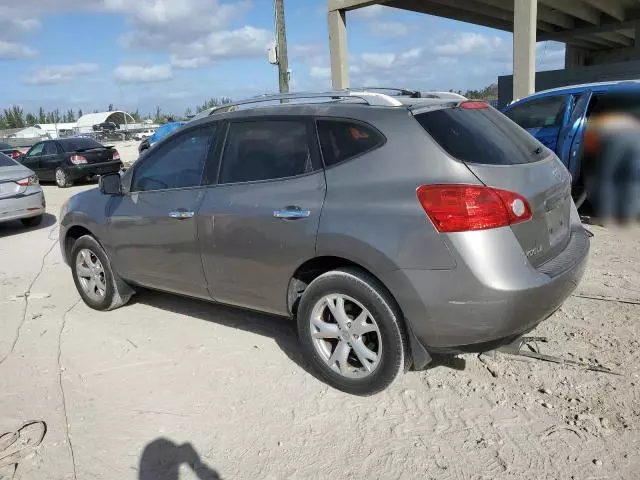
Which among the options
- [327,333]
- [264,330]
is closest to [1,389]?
[264,330]

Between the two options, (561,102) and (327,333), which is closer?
(327,333)

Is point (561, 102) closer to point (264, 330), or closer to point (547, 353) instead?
point (547, 353)

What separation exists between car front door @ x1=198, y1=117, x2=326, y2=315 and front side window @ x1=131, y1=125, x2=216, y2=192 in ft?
0.77

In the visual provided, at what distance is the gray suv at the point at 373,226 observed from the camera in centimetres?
290

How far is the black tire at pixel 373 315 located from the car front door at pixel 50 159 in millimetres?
15776

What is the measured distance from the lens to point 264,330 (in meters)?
4.51

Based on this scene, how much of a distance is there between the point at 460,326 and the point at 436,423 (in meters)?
0.58

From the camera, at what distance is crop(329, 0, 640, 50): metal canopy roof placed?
15477 millimetres

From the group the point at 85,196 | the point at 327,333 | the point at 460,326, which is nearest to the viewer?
the point at 460,326

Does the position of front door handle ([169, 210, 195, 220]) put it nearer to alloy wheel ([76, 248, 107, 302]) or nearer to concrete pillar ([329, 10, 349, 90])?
alloy wheel ([76, 248, 107, 302])

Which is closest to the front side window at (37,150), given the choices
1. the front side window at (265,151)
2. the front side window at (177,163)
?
the front side window at (177,163)

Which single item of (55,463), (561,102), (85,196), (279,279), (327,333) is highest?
(561,102)

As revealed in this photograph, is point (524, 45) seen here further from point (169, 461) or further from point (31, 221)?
point (169, 461)

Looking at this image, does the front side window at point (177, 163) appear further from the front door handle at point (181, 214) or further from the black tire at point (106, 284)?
the black tire at point (106, 284)
